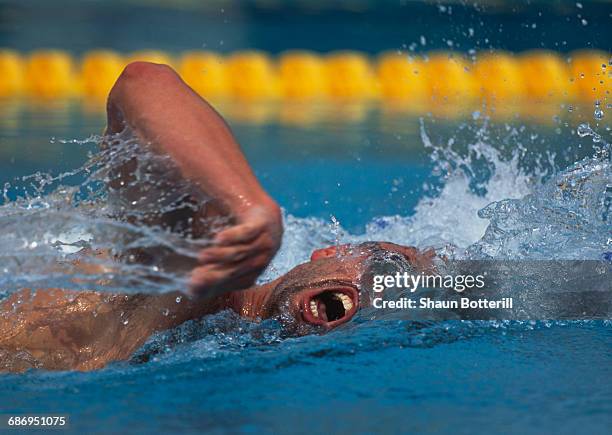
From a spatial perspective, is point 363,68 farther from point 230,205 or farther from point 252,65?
point 230,205

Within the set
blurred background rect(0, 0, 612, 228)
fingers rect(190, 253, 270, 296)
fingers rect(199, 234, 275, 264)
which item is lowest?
fingers rect(190, 253, 270, 296)

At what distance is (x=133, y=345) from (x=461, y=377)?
576 mm

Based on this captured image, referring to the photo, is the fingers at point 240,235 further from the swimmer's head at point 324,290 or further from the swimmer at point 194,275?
the swimmer's head at point 324,290

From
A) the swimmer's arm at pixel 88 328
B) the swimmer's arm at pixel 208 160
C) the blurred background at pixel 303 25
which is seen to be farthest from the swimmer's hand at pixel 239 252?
the blurred background at pixel 303 25

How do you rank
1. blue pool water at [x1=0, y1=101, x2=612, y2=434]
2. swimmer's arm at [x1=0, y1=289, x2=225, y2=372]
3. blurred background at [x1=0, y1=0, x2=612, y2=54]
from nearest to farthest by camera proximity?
blue pool water at [x1=0, y1=101, x2=612, y2=434] → swimmer's arm at [x1=0, y1=289, x2=225, y2=372] → blurred background at [x1=0, y1=0, x2=612, y2=54]

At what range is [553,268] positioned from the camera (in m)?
1.65

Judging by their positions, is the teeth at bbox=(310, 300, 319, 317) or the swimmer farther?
the teeth at bbox=(310, 300, 319, 317)

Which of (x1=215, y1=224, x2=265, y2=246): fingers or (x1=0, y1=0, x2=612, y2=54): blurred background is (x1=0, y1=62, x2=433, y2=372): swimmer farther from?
(x1=0, y1=0, x2=612, y2=54): blurred background

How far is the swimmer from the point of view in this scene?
1077 mm

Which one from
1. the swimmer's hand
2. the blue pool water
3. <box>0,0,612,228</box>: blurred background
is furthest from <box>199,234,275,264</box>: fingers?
<box>0,0,612,228</box>: blurred background

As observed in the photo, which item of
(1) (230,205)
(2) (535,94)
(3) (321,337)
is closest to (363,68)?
(2) (535,94)

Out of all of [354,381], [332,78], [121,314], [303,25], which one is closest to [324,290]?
[354,381]

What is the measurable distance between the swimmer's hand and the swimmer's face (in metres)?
0.39

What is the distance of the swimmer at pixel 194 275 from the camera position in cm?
108
